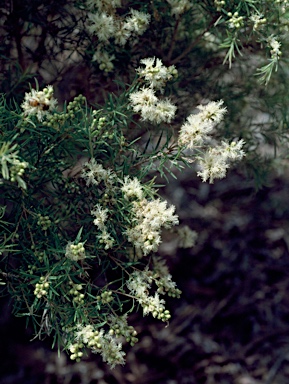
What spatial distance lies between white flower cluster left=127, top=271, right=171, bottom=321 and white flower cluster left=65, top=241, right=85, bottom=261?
22cm

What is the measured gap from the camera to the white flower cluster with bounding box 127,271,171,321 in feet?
5.58

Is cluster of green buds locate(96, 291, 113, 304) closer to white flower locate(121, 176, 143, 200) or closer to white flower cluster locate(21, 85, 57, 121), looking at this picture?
white flower locate(121, 176, 143, 200)

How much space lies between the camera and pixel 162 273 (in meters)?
2.20

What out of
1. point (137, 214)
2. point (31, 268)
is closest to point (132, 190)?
point (137, 214)

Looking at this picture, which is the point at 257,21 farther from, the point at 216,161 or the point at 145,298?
the point at 145,298

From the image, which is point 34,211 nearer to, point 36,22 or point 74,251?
point 74,251

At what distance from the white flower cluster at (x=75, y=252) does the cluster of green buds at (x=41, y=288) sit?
10cm

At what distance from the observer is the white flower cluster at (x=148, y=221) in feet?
5.40

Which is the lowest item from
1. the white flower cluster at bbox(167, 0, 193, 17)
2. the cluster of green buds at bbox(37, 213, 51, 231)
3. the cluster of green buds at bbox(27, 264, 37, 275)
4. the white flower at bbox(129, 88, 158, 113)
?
the cluster of green buds at bbox(27, 264, 37, 275)

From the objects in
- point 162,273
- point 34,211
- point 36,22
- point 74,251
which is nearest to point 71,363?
point 162,273

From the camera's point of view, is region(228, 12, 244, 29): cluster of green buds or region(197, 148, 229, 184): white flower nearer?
region(197, 148, 229, 184): white flower

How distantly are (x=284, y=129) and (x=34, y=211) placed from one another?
1.22 meters

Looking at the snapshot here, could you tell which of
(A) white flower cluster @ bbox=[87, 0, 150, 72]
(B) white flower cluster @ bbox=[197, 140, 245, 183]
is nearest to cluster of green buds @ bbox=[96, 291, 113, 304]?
(B) white flower cluster @ bbox=[197, 140, 245, 183]

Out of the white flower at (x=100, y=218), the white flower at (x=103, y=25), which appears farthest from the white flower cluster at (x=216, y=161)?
the white flower at (x=103, y=25)
